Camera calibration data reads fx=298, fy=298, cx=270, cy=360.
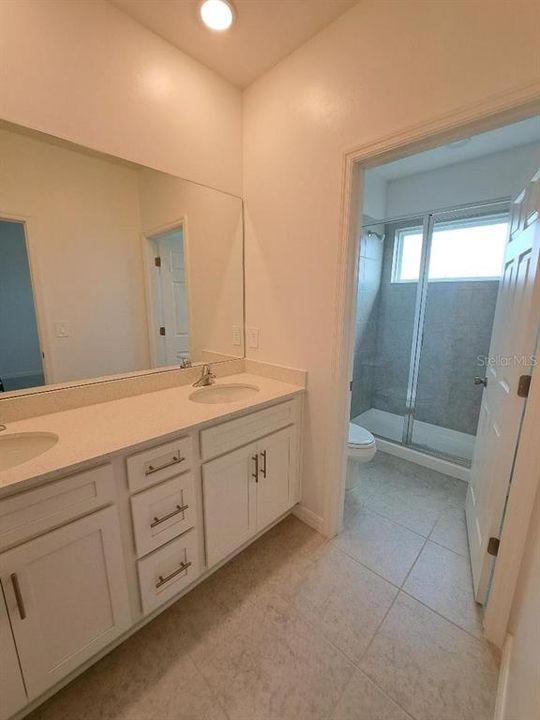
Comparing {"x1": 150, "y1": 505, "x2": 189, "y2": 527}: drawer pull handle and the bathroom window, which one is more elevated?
the bathroom window

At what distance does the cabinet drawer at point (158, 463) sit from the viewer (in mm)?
1065

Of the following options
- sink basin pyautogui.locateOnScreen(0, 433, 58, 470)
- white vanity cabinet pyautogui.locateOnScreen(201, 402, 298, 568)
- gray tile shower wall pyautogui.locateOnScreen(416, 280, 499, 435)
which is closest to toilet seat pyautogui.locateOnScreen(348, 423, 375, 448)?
white vanity cabinet pyautogui.locateOnScreen(201, 402, 298, 568)

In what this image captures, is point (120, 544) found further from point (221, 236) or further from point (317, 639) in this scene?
point (221, 236)

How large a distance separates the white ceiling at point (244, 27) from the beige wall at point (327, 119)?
57 millimetres

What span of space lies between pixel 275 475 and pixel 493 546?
103 centimetres

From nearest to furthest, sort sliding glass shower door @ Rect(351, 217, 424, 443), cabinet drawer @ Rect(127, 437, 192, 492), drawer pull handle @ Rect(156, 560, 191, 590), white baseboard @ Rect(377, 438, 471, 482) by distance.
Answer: cabinet drawer @ Rect(127, 437, 192, 492) → drawer pull handle @ Rect(156, 560, 191, 590) → white baseboard @ Rect(377, 438, 471, 482) → sliding glass shower door @ Rect(351, 217, 424, 443)

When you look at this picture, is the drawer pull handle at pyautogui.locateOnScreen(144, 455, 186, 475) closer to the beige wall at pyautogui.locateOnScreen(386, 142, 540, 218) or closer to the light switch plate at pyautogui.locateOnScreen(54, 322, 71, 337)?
the light switch plate at pyautogui.locateOnScreen(54, 322, 71, 337)

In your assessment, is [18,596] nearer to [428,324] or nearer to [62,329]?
[62,329]

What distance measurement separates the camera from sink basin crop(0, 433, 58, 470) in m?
1.09

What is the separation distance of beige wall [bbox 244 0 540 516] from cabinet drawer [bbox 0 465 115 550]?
1.12m

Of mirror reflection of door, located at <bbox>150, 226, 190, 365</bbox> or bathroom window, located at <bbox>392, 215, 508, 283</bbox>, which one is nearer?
mirror reflection of door, located at <bbox>150, 226, 190, 365</bbox>

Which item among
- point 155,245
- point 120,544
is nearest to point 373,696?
point 120,544

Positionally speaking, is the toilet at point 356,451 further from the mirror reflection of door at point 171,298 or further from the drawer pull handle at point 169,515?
the mirror reflection of door at point 171,298

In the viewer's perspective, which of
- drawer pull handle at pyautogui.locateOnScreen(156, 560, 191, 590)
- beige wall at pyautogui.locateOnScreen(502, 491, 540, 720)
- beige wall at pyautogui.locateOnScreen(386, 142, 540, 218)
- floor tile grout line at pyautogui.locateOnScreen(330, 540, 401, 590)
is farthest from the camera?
beige wall at pyautogui.locateOnScreen(386, 142, 540, 218)
